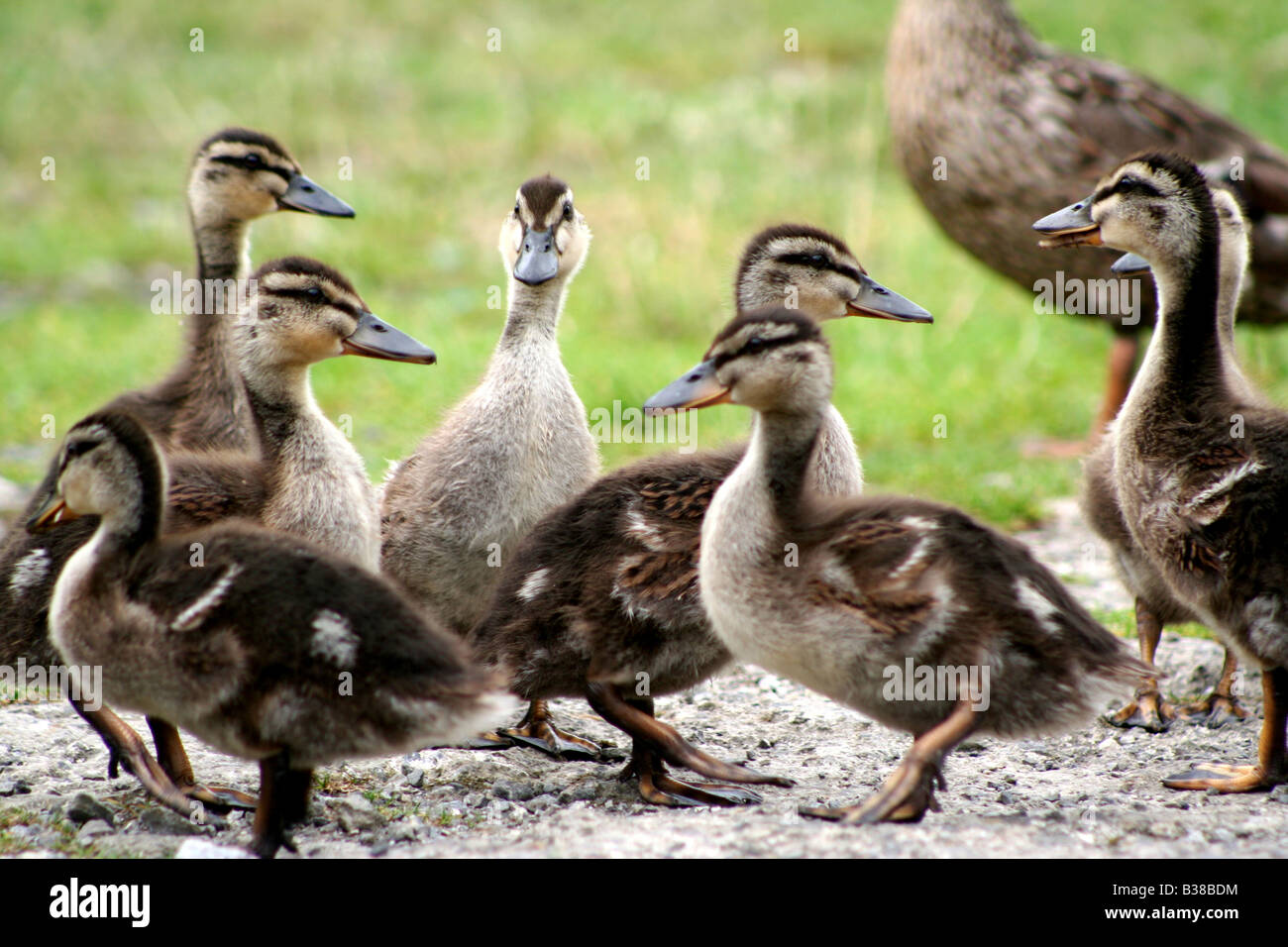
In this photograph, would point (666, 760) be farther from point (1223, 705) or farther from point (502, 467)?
point (1223, 705)

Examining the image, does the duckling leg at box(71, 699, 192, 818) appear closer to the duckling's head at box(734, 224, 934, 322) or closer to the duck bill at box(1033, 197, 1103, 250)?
the duckling's head at box(734, 224, 934, 322)

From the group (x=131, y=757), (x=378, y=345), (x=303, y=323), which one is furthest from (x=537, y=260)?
(x=131, y=757)

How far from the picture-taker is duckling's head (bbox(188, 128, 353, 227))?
7172 millimetres

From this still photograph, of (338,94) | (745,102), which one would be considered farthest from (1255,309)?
(338,94)

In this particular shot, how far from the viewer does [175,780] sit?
16.9ft

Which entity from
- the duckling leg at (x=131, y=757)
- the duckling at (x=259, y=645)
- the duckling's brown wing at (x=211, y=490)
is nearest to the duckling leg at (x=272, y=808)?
the duckling at (x=259, y=645)

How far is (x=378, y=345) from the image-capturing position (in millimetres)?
5871

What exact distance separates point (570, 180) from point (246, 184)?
8.67 metres

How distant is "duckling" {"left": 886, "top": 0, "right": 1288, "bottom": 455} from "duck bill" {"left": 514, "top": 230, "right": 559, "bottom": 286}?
14.2ft

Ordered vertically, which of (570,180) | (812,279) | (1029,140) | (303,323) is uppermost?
(570,180)

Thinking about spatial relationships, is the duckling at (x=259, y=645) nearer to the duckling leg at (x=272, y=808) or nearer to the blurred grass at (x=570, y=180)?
the duckling leg at (x=272, y=808)

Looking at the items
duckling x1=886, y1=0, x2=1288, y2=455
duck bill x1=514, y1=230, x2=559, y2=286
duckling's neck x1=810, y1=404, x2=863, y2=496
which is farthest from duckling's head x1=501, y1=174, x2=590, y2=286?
duckling x1=886, y1=0, x2=1288, y2=455

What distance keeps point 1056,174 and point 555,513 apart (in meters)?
5.39
